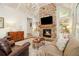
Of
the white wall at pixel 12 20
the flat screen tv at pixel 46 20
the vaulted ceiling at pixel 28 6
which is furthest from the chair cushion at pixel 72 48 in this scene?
the white wall at pixel 12 20

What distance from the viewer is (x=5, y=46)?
7.91 feet

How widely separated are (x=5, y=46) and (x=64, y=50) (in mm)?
863

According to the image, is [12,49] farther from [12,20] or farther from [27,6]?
[27,6]

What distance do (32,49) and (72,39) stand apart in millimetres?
604

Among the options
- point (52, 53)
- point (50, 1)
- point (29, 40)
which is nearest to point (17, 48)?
point (29, 40)

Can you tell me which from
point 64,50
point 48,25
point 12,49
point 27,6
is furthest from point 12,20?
point 64,50

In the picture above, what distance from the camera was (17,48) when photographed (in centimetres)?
239

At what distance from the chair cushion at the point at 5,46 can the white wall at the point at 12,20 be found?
0.09 meters

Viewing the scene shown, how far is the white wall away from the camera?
2438 mm

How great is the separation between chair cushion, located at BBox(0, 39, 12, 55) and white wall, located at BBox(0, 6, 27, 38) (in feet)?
0.29

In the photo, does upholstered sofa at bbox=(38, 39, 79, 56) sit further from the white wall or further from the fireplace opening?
the white wall

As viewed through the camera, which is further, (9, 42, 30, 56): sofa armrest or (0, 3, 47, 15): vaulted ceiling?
(0, 3, 47, 15): vaulted ceiling

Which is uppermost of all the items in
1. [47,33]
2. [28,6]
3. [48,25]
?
[28,6]

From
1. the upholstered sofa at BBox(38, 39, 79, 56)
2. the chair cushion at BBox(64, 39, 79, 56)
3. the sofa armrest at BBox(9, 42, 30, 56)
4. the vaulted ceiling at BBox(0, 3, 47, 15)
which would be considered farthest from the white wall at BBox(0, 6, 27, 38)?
the chair cushion at BBox(64, 39, 79, 56)
